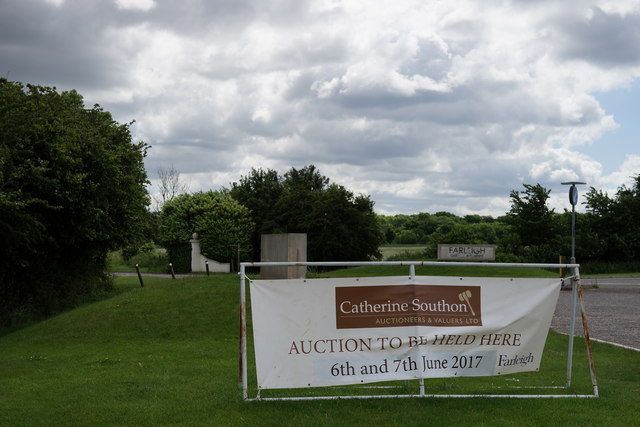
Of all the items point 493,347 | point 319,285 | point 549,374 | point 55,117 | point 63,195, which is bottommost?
point 549,374

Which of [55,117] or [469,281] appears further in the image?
[55,117]

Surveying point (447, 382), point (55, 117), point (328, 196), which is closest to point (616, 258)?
point (328, 196)

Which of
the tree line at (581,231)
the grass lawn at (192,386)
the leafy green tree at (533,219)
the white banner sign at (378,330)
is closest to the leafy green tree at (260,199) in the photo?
the tree line at (581,231)

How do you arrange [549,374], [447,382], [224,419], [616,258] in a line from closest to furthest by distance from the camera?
[224,419] → [447,382] → [549,374] → [616,258]

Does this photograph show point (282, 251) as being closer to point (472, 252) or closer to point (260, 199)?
point (472, 252)

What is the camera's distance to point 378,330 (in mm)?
8281

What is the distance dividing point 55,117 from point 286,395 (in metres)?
18.5

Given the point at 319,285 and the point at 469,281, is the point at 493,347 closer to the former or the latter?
the point at 469,281

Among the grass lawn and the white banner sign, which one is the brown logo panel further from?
the grass lawn

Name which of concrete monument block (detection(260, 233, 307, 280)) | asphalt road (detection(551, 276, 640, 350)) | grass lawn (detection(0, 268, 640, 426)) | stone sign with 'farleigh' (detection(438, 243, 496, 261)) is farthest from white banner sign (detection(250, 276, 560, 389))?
stone sign with 'farleigh' (detection(438, 243, 496, 261))

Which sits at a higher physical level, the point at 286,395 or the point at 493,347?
the point at 493,347

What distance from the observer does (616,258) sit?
5706 cm

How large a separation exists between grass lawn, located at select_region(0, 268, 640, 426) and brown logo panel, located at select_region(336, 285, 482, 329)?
90 cm

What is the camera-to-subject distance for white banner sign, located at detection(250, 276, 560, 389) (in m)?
8.14
